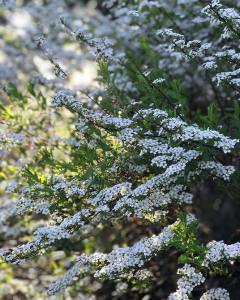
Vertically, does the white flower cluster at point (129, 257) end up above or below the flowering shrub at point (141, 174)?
below

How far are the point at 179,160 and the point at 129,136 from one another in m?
0.41

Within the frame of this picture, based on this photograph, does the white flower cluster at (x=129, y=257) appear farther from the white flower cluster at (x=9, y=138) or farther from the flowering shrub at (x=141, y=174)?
the white flower cluster at (x=9, y=138)

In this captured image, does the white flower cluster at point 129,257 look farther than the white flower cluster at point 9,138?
No

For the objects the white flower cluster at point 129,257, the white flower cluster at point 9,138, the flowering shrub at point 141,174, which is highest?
the white flower cluster at point 9,138

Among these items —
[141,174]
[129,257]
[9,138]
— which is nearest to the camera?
[129,257]

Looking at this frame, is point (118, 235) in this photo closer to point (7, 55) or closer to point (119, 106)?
point (119, 106)

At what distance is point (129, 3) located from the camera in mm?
6367

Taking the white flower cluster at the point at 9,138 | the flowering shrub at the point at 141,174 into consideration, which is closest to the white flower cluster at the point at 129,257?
the flowering shrub at the point at 141,174

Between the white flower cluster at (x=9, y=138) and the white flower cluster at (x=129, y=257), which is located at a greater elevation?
the white flower cluster at (x=9, y=138)

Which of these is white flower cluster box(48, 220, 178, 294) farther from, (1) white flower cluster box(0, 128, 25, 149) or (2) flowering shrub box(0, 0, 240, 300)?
(1) white flower cluster box(0, 128, 25, 149)

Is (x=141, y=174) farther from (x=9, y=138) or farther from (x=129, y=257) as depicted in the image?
(x=9, y=138)

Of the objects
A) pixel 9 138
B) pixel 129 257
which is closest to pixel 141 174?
pixel 129 257

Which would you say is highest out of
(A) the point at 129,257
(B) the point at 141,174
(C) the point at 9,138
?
(C) the point at 9,138

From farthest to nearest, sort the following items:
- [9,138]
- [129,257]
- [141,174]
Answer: [9,138]
[141,174]
[129,257]
